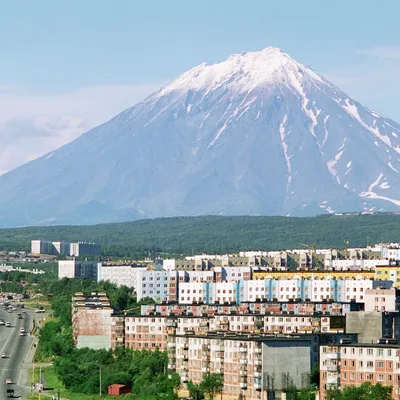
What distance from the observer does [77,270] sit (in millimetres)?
192375

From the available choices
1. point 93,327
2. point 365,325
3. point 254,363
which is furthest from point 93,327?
point 254,363

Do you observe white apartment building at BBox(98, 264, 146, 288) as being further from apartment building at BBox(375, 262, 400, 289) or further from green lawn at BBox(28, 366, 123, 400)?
green lawn at BBox(28, 366, 123, 400)

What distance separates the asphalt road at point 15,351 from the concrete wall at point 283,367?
607 inches

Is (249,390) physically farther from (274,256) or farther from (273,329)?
(274,256)

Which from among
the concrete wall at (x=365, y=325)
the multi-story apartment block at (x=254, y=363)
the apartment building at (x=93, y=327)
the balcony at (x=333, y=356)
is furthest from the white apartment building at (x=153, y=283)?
the balcony at (x=333, y=356)

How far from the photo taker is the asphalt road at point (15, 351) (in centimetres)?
9100

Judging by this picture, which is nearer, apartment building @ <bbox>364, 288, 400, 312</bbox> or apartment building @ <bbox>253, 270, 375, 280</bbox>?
apartment building @ <bbox>364, 288, 400, 312</bbox>

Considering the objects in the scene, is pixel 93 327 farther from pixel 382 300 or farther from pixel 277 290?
pixel 277 290

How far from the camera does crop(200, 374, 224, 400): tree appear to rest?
77312 millimetres

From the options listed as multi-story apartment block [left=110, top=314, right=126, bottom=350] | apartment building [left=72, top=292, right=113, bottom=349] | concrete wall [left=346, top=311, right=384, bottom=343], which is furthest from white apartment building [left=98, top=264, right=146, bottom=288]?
concrete wall [left=346, top=311, right=384, bottom=343]

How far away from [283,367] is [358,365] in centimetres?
400

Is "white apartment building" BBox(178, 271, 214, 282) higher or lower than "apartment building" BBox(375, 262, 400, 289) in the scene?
higher

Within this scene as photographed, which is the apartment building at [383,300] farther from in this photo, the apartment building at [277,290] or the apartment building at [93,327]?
the apartment building at [93,327]

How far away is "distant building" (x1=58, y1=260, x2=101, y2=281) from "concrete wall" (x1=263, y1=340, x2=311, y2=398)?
11506 centimetres
